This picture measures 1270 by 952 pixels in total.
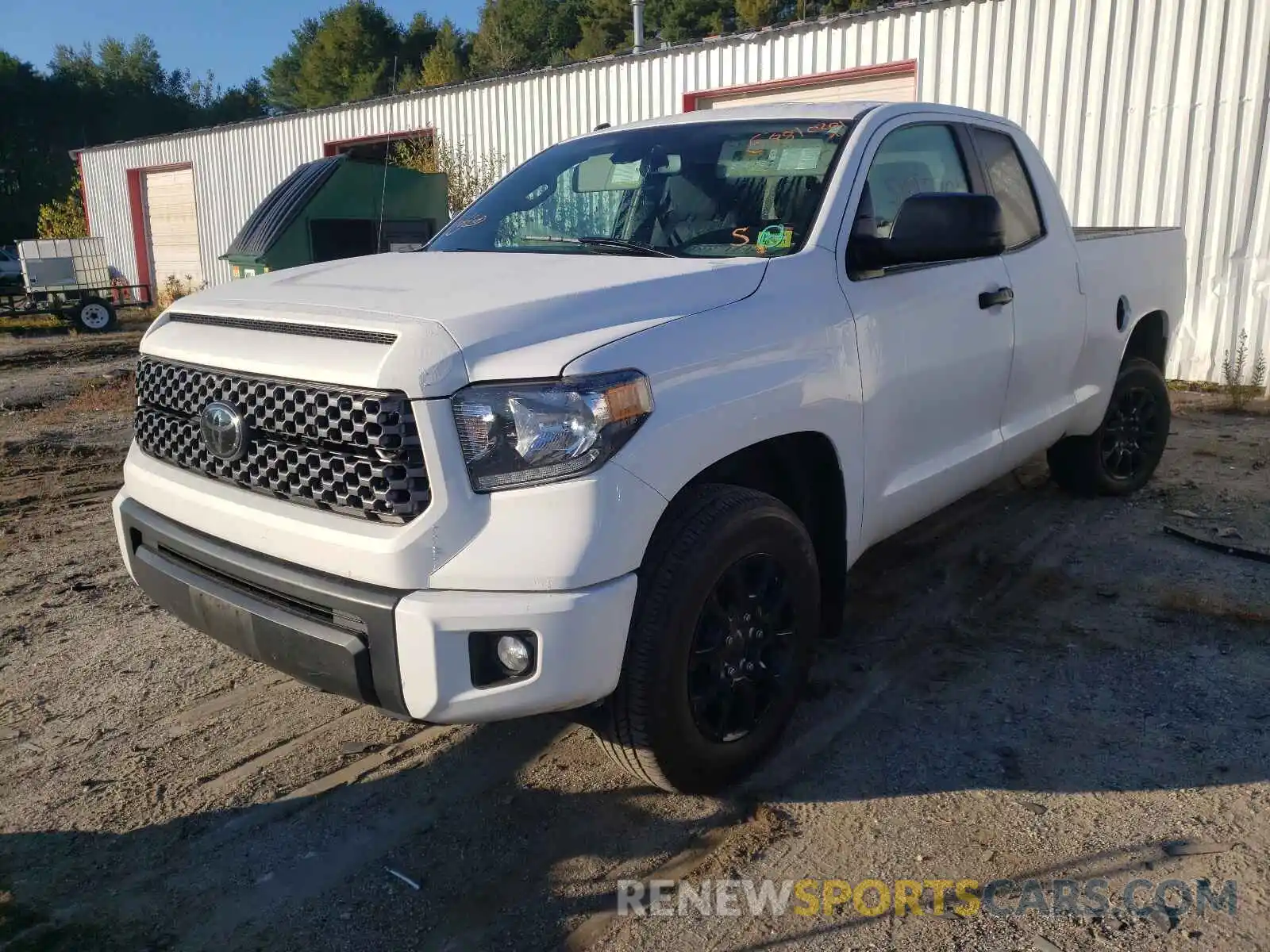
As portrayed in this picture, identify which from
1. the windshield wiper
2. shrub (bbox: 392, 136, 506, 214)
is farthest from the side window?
shrub (bbox: 392, 136, 506, 214)

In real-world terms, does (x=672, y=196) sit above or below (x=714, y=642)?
above

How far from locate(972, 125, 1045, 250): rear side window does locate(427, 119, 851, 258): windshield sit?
105 centimetres

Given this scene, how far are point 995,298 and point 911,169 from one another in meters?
0.58

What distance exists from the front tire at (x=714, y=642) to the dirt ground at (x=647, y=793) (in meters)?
0.20

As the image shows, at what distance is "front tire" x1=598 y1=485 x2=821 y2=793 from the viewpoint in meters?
2.55

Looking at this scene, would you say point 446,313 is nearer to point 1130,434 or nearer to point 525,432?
point 525,432

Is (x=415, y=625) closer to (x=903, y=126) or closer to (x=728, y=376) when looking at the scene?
(x=728, y=376)

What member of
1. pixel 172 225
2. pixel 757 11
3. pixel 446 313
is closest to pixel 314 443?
pixel 446 313

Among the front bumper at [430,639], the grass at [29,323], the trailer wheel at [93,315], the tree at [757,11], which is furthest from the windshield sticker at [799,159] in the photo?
the tree at [757,11]

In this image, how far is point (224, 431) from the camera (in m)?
2.69

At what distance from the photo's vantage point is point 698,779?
2.83 metres

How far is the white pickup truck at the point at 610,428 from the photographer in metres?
2.35

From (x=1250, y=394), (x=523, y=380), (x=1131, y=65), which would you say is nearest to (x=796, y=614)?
(x=523, y=380)

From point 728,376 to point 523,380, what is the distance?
617 mm
